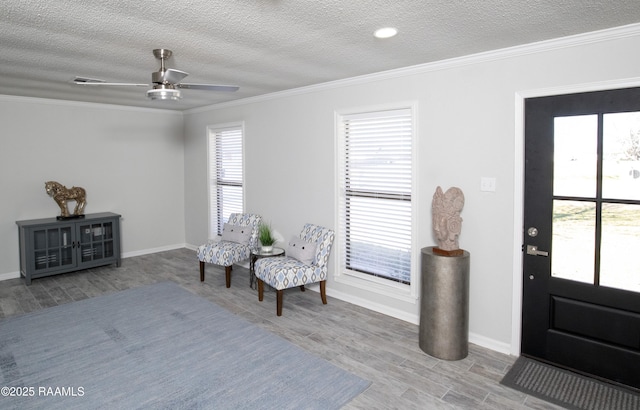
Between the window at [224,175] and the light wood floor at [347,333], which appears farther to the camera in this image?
the window at [224,175]

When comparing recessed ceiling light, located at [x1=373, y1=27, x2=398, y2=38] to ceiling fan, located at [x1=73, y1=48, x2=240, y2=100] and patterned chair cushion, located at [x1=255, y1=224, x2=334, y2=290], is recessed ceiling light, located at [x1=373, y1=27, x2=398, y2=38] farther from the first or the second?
patterned chair cushion, located at [x1=255, y1=224, x2=334, y2=290]

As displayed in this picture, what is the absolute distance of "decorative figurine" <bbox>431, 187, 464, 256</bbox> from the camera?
3049 mm

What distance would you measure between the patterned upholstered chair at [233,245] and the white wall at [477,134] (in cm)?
100

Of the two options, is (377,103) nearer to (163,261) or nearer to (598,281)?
(598,281)

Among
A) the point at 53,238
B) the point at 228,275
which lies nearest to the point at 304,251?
the point at 228,275

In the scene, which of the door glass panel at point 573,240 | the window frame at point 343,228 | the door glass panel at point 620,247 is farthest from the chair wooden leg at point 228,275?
the door glass panel at point 620,247

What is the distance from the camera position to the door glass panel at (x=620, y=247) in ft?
8.39

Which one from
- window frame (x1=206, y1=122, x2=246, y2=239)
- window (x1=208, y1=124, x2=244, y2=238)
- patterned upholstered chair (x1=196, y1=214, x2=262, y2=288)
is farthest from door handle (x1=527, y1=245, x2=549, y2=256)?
window frame (x1=206, y1=122, x2=246, y2=239)

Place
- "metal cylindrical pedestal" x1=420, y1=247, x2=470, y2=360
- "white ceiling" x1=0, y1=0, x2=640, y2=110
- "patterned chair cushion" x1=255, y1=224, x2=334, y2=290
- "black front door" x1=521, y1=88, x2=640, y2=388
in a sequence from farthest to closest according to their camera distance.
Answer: "patterned chair cushion" x1=255, y1=224, x2=334, y2=290
"metal cylindrical pedestal" x1=420, y1=247, x2=470, y2=360
"black front door" x1=521, y1=88, x2=640, y2=388
"white ceiling" x1=0, y1=0, x2=640, y2=110

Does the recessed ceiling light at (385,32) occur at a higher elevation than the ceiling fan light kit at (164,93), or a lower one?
higher

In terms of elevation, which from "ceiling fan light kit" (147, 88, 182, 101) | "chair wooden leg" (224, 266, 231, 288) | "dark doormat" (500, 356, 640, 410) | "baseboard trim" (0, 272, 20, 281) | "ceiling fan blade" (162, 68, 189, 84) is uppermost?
"ceiling fan blade" (162, 68, 189, 84)

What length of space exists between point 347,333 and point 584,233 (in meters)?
Result: 2.04

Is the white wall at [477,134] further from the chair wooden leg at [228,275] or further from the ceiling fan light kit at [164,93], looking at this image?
the ceiling fan light kit at [164,93]

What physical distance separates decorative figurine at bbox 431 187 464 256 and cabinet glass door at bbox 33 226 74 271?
193 inches
